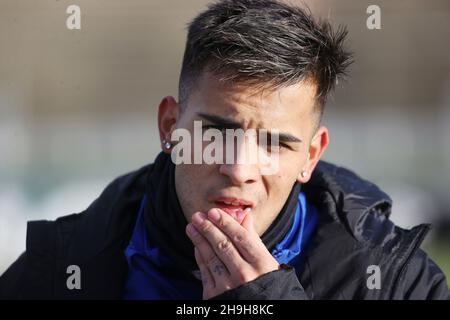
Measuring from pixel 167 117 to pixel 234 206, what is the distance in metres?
0.59

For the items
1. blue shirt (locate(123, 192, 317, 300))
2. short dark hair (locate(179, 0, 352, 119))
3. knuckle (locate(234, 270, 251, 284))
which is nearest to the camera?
knuckle (locate(234, 270, 251, 284))

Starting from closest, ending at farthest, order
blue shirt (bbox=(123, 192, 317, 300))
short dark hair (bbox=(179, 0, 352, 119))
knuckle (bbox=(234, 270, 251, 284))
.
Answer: knuckle (bbox=(234, 270, 251, 284)) → short dark hair (bbox=(179, 0, 352, 119)) → blue shirt (bbox=(123, 192, 317, 300))

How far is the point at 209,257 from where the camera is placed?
2275mm

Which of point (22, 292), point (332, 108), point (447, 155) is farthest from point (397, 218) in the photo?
point (22, 292)

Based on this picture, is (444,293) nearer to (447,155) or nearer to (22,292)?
(22,292)

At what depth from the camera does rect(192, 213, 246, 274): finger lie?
2207mm

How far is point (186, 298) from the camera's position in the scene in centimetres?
267

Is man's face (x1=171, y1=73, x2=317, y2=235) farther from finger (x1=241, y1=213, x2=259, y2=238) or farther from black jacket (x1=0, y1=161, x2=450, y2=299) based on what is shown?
black jacket (x1=0, y1=161, x2=450, y2=299)

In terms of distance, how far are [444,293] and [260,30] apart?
1247mm

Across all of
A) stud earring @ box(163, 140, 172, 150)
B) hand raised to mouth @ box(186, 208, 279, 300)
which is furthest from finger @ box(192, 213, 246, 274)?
stud earring @ box(163, 140, 172, 150)

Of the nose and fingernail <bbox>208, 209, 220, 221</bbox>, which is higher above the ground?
the nose

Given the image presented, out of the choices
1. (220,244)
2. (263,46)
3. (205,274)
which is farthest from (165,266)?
(263,46)

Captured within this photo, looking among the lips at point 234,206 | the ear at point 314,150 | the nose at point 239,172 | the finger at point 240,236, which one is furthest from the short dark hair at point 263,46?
the finger at point 240,236

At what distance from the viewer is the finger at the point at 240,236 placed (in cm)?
221
